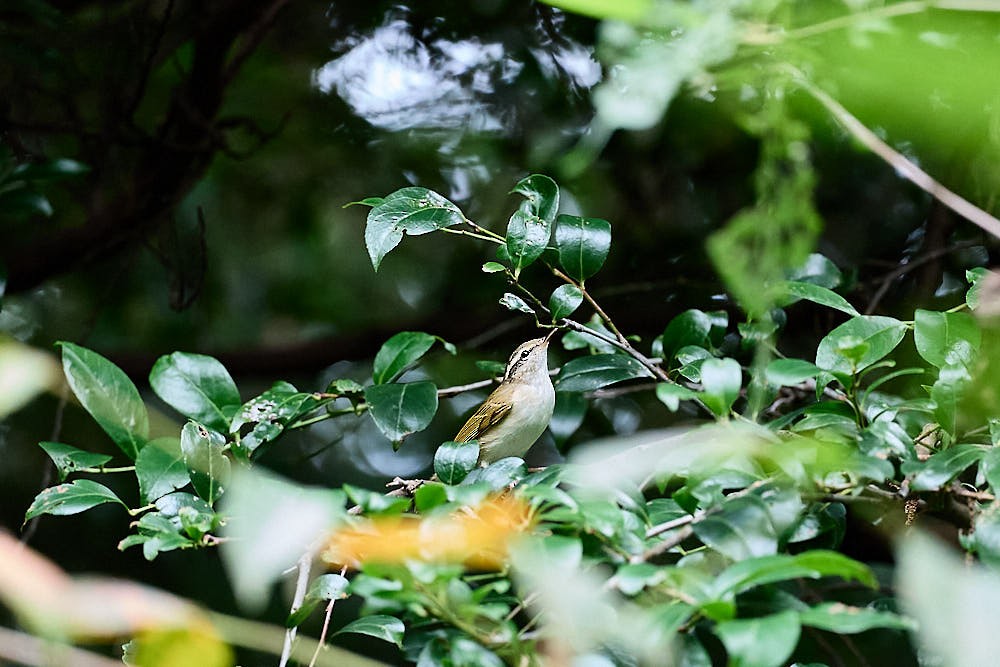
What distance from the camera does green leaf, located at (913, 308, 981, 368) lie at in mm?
1168

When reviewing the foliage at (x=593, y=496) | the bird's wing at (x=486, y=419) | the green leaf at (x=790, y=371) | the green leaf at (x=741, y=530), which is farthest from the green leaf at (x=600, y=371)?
the bird's wing at (x=486, y=419)

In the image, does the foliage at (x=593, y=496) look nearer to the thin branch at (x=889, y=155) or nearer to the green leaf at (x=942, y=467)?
the green leaf at (x=942, y=467)

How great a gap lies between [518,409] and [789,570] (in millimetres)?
1599

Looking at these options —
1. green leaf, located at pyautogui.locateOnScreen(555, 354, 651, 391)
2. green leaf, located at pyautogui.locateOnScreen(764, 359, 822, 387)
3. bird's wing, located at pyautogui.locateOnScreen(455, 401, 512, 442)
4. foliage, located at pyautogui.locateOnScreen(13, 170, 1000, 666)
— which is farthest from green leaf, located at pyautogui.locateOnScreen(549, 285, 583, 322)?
bird's wing, located at pyautogui.locateOnScreen(455, 401, 512, 442)

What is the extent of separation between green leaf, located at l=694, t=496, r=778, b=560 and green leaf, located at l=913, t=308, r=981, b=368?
0.43m

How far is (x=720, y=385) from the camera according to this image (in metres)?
0.97

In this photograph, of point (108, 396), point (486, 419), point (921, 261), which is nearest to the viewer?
point (108, 396)

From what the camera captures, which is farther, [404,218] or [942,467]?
[404,218]

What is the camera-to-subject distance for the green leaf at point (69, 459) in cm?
142

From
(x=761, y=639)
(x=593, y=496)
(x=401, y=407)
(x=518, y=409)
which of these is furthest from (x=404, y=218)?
(x=518, y=409)

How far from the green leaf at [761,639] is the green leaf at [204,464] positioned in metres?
0.81

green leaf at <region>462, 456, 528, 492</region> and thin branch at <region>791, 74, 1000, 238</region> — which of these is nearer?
thin branch at <region>791, 74, 1000, 238</region>

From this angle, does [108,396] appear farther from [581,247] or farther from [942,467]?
[942,467]

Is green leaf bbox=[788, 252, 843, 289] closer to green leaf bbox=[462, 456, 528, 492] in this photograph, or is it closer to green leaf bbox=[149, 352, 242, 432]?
green leaf bbox=[462, 456, 528, 492]
